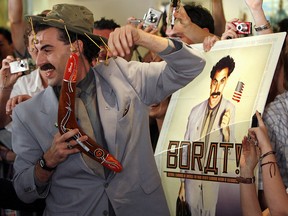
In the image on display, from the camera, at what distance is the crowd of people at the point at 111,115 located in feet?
6.19

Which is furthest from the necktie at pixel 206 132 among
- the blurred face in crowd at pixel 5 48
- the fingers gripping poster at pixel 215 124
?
the blurred face in crowd at pixel 5 48

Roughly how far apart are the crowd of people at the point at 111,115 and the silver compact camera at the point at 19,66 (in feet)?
0.66

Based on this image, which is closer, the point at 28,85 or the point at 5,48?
the point at 28,85

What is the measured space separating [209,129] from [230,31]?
0.30m

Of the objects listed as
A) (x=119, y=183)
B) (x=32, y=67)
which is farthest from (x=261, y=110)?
(x=32, y=67)

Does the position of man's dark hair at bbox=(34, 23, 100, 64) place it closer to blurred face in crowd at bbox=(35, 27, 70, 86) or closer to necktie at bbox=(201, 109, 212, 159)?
blurred face in crowd at bbox=(35, 27, 70, 86)

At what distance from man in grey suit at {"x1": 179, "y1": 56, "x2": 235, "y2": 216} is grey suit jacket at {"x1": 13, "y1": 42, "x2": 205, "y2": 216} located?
4.0 inches

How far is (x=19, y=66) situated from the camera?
2.33 m

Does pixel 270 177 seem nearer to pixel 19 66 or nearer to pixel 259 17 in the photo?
pixel 259 17

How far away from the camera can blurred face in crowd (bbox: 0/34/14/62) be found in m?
2.40

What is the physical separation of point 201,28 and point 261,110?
1.12 ft

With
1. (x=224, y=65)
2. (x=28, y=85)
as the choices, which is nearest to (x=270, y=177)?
(x=224, y=65)

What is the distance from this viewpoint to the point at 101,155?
1.98 m

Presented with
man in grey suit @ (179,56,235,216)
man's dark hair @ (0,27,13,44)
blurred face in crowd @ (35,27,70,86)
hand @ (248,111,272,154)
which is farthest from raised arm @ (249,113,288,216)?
man's dark hair @ (0,27,13,44)
